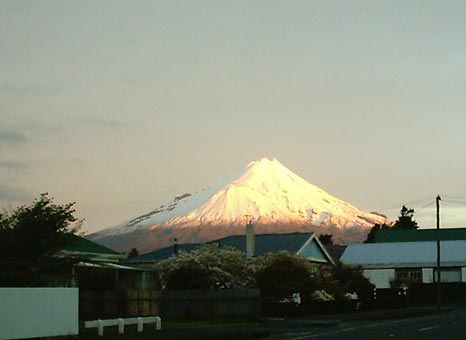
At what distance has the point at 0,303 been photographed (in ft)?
83.2

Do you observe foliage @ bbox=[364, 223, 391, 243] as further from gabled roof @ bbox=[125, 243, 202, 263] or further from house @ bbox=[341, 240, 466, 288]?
gabled roof @ bbox=[125, 243, 202, 263]

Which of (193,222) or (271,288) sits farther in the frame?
(193,222)

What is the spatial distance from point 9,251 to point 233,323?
9.88 meters

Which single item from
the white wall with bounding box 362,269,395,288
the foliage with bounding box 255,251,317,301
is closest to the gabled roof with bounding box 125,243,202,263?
the foliage with bounding box 255,251,317,301

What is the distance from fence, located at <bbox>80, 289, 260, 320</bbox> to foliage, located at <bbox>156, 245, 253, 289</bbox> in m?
4.24

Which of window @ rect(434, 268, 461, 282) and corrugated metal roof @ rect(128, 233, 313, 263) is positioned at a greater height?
corrugated metal roof @ rect(128, 233, 313, 263)

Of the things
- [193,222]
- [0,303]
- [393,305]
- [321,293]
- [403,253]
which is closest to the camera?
[0,303]

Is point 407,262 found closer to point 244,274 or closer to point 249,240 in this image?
point 249,240

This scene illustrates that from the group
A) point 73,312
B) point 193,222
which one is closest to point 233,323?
point 73,312

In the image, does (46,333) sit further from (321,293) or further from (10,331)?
(321,293)

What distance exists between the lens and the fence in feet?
142

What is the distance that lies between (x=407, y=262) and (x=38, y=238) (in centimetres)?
5766

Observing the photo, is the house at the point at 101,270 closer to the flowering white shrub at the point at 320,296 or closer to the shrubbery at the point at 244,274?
the shrubbery at the point at 244,274

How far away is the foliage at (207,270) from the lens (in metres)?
49.4
